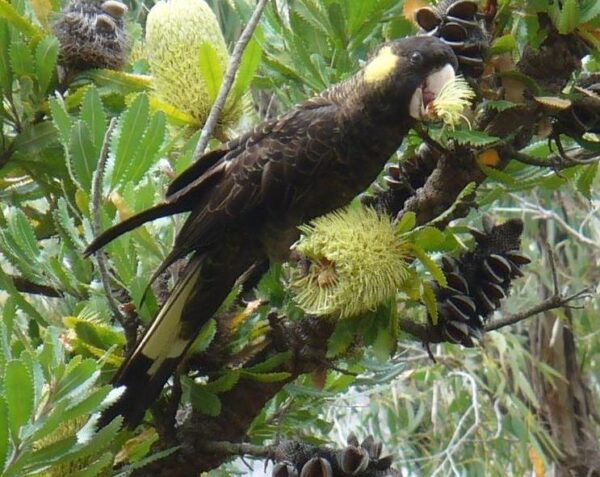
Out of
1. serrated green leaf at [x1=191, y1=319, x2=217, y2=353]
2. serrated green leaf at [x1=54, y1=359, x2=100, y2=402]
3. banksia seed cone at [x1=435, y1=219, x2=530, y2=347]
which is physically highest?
serrated green leaf at [x1=54, y1=359, x2=100, y2=402]

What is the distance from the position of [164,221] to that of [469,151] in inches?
15.6

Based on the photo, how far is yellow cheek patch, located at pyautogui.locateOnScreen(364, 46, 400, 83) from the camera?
858mm

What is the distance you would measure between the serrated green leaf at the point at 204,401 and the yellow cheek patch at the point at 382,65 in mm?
333

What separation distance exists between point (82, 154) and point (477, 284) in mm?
357

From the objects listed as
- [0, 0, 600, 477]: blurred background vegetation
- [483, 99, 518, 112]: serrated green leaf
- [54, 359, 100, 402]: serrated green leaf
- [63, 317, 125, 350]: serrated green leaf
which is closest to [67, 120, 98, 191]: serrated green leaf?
[0, 0, 600, 477]: blurred background vegetation

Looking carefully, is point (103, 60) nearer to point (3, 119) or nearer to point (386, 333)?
point (3, 119)

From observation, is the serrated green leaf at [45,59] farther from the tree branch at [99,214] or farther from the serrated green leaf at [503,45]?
the serrated green leaf at [503,45]

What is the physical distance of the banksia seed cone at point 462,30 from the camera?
2.50ft

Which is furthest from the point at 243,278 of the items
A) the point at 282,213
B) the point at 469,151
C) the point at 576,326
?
the point at 576,326

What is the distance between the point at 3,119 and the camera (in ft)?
3.03

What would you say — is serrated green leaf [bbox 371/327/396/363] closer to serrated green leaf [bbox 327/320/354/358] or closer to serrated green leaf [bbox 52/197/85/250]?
serrated green leaf [bbox 327/320/354/358]

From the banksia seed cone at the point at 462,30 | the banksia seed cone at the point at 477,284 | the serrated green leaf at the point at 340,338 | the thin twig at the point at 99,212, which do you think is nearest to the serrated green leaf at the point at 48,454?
the thin twig at the point at 99,212

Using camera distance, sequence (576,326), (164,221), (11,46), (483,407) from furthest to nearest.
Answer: (576,326) < (483,407) < (164,221) < (11,46)

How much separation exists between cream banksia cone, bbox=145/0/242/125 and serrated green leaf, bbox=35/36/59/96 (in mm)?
92
